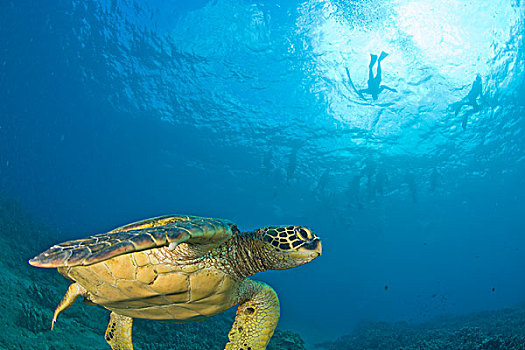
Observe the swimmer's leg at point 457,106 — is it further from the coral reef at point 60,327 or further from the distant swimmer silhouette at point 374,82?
the coral reef at point 60,327

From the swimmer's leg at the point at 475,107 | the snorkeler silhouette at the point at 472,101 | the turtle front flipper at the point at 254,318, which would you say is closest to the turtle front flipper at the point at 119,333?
the turtle front flipper at the point at 254,318

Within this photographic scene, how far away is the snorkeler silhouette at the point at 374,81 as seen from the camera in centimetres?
1427

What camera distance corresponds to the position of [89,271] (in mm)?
2326

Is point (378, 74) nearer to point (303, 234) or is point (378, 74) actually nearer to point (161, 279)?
point (303, 234)

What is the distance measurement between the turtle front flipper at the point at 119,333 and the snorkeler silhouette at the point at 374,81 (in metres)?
15.8

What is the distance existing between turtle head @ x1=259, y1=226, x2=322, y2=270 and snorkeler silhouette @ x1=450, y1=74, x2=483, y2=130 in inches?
692

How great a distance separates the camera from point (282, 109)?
60.2 ft

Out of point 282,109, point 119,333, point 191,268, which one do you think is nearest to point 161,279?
point 191,268

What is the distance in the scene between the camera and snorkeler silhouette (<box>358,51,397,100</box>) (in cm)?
1427

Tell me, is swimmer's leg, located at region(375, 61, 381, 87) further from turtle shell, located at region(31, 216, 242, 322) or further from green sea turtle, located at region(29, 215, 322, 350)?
turtle shell, located at region(31, 216, 242, 322)

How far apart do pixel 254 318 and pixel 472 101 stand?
19.0 m

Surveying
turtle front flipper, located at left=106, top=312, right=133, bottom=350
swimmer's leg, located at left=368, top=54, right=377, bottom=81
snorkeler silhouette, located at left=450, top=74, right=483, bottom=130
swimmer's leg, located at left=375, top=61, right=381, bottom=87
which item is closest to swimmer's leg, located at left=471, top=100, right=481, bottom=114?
snorkeler silhouette, located at left=450, top=74, right=483, bottom=130

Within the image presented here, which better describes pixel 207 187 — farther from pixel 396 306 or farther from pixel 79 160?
pixel 396 306

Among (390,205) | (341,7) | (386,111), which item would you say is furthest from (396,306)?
(341,7)
